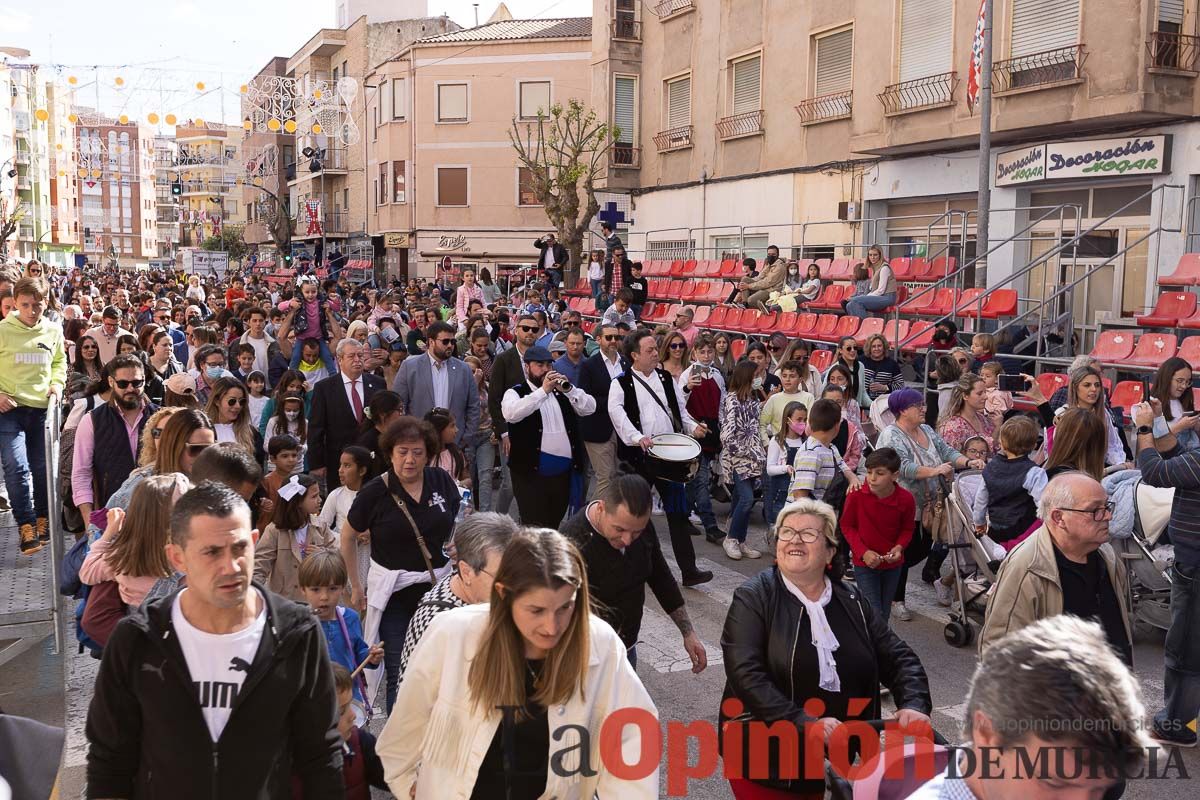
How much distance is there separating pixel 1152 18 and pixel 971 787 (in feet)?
52.4

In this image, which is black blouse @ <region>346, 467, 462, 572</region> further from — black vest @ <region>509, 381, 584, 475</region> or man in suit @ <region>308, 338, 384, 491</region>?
man in suit @ <region>308, 338, 384, 491</region>

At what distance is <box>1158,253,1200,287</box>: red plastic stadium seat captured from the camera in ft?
45.5

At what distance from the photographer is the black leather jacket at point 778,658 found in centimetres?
384

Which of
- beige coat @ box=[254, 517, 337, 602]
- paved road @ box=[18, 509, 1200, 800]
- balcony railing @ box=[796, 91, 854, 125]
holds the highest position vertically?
balcony railing @ box=[796, 91, 854, 125]

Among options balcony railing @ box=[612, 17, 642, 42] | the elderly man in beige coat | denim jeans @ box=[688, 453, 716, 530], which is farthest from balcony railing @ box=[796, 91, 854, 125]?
the elderly man in beige coat

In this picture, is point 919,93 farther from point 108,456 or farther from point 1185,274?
point 108,456

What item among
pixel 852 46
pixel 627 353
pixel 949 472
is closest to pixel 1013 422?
pixel 949 472

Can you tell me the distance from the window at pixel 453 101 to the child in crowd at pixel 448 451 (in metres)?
38.3

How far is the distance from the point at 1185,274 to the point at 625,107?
61.3 ft

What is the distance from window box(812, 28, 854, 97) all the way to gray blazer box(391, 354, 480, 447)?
50.9ft

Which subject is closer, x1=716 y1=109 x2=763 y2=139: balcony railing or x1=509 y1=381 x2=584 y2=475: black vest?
x1=509 y1=381 x2=584 y2=475: black vest

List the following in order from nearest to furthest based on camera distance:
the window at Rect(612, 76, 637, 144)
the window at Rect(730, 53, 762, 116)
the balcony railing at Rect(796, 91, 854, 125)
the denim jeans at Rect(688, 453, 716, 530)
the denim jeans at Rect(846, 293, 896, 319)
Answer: the denim jeans at Rect(688, 453, 716, 530)
the denim jeans at Rect(846, 293, 896, 319)
the balcony railing at Rect(796, 91, 854, 125)
the window at Rect(730, 53, 762, 116)
the window at Rect(612, 76, 637, 144)

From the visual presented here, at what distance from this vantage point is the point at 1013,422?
6.73m

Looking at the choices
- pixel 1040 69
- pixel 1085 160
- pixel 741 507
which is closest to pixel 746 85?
pixel 1040 69
